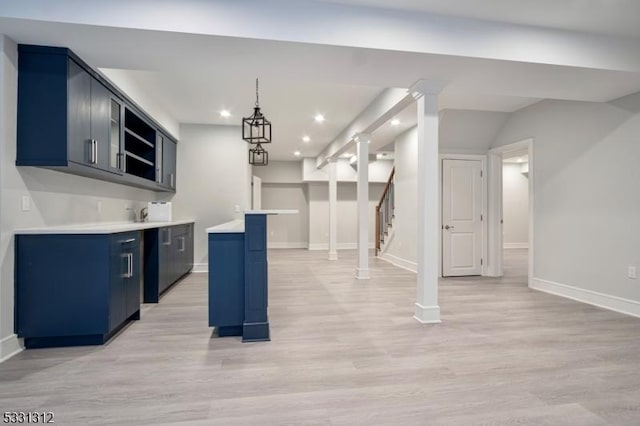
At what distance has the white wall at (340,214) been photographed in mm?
9531

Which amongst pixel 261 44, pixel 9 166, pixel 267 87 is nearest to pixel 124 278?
pixel 9 166

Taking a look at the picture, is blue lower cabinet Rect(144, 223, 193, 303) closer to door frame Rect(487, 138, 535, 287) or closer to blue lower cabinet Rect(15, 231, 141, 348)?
blue lower cabinet Rect(15, 231, 141, 348)

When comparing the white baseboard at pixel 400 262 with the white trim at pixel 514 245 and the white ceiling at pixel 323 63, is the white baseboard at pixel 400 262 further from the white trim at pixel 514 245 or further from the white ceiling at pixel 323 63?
the white trim at pixel 514 245

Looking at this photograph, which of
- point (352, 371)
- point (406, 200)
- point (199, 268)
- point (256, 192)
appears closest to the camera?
point (352, 371)

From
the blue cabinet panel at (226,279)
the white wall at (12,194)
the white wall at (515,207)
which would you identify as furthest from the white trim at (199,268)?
the white wall at (515,207)

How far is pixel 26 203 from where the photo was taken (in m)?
2.52

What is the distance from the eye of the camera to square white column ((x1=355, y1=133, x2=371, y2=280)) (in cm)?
525

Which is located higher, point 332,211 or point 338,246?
point 332,211

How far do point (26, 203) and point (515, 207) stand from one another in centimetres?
1123

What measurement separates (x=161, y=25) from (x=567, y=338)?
410 cm

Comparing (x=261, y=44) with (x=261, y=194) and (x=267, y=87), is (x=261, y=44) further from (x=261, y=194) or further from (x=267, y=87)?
(x=261, y=194)

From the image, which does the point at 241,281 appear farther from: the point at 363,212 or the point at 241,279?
the point at 363,212

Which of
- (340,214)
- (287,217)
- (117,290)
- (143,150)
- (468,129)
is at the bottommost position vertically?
(117,290)

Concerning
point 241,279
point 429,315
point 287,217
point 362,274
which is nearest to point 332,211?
point 287,217
